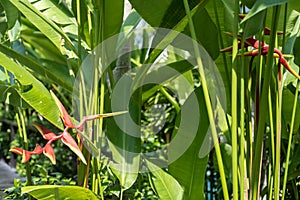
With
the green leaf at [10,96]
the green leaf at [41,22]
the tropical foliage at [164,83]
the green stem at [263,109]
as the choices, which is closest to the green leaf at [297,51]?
the tropical foliage at [164,83]

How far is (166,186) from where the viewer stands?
1.00m

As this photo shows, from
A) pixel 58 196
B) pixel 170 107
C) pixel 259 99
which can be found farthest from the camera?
pixel 170 107

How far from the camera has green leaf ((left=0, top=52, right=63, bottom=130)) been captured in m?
0.82

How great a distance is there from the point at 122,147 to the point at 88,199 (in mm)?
242

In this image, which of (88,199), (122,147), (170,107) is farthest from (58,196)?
(170,107)

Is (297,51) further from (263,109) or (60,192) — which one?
(60,192)

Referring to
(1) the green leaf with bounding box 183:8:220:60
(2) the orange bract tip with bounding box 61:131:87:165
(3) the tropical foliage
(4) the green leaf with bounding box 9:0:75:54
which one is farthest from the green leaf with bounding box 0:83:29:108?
(1) the green leaf with bounding box 183:8:220:60

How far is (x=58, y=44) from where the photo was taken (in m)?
Answer: 1.01

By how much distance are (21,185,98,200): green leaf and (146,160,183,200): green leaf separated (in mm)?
230

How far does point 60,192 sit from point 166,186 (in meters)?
0.31

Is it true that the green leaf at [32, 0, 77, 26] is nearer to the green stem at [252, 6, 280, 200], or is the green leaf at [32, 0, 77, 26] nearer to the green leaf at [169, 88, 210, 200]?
the green leaf at [169, 88, 210, 200]

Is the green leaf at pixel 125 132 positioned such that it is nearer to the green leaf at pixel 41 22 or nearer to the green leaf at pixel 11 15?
the green leaf at pixel 41 22

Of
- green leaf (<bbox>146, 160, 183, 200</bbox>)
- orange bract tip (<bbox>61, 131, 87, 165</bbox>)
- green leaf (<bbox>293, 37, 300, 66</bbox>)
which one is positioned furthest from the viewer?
green leaf (<bbox>293, 37, 300, 66</bbox>)

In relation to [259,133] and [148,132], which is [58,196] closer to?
[259,133]
